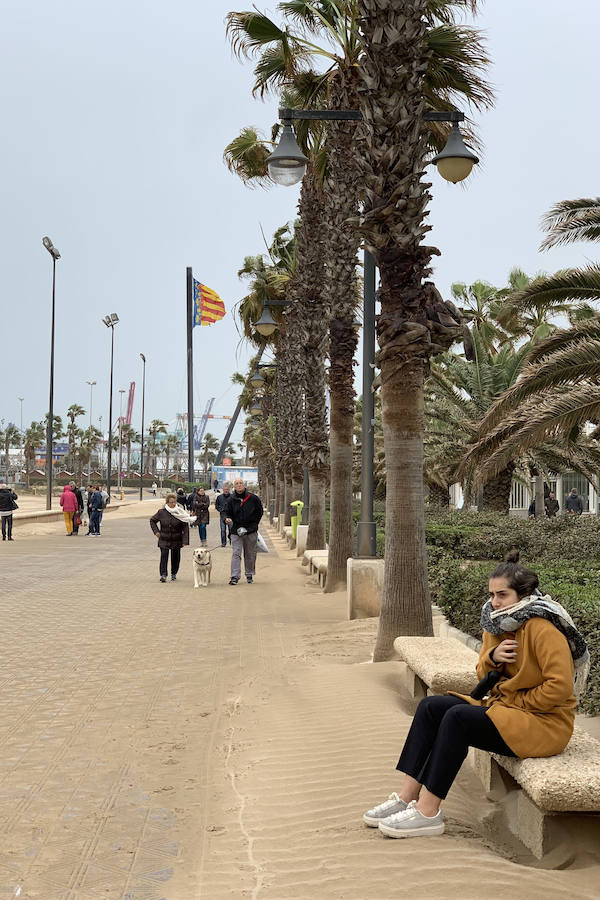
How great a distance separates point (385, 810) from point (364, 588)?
751 cm

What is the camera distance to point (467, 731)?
13.8 ft

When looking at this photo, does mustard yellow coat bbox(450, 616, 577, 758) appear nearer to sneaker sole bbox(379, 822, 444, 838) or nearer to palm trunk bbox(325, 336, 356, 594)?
sneaker sole bbox(379, 822, 444, 838)

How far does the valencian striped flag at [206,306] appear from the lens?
3722 centimetres

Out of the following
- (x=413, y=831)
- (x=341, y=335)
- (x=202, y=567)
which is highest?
(x=341, y=335)

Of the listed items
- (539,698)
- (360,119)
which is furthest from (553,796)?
(360,119)

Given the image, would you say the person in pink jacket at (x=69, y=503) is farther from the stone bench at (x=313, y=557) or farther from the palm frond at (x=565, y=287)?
the palm frond at (x=565, y=287)

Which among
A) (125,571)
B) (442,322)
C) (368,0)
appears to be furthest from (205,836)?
(125,571)

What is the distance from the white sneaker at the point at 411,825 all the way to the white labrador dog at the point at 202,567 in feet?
38.5

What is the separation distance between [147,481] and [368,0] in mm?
148820

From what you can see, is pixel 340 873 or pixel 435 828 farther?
pixel 435 828

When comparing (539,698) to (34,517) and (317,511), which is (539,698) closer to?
(317,511)

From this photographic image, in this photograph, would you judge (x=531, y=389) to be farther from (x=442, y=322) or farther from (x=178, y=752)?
(x=178, y=752)

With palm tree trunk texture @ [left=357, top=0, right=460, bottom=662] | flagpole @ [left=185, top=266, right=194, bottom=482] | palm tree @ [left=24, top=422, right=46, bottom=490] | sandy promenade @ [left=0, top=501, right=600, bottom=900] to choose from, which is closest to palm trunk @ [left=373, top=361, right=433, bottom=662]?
palm tree trunk texture @ [left=357, top=0, right=460, bottom=662]

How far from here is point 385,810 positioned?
14.1ft
